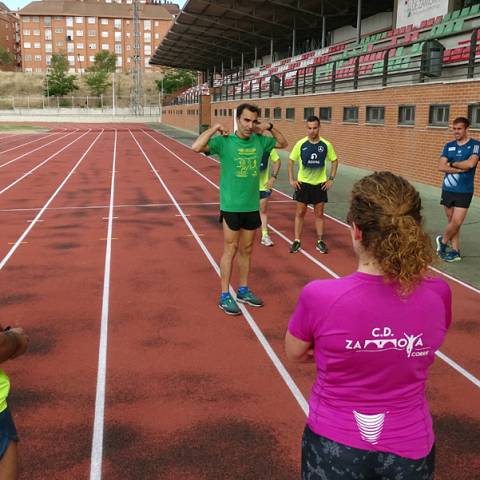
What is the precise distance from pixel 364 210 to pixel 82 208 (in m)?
11.8

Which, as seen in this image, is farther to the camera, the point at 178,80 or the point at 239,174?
the point at 178,80

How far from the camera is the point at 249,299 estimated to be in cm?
638

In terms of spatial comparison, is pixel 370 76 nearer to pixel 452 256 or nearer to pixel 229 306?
pixel 452 256

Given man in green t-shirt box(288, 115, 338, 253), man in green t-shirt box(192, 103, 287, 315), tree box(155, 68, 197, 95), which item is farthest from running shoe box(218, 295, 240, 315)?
tree box(155, 68, 197, 95)

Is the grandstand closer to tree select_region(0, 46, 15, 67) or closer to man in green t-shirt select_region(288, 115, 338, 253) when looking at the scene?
man in green t-shirt select_region(288, 115, 338, 253)

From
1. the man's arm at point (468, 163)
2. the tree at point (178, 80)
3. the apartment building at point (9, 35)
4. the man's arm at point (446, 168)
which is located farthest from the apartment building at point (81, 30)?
the man's arm at point (468, 163)

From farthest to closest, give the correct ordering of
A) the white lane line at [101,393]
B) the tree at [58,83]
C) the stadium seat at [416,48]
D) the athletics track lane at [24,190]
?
the tree at [58,83]
the stadium seat at [416,48]
the athletics track lane at [24,190]
the white lane line at [101,393]

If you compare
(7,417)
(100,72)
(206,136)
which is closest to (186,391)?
(7,417)

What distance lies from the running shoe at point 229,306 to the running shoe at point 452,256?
3850 mm

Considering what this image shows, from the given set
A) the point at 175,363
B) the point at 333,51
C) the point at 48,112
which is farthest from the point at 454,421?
the point at 48,112

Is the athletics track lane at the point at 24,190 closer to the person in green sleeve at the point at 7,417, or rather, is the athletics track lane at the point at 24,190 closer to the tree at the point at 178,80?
the person in green sleeve at the point at 7,417

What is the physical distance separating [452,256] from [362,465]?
23.3 ft

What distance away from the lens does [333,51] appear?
29.2 meters

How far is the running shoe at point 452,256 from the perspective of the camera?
324 inches
